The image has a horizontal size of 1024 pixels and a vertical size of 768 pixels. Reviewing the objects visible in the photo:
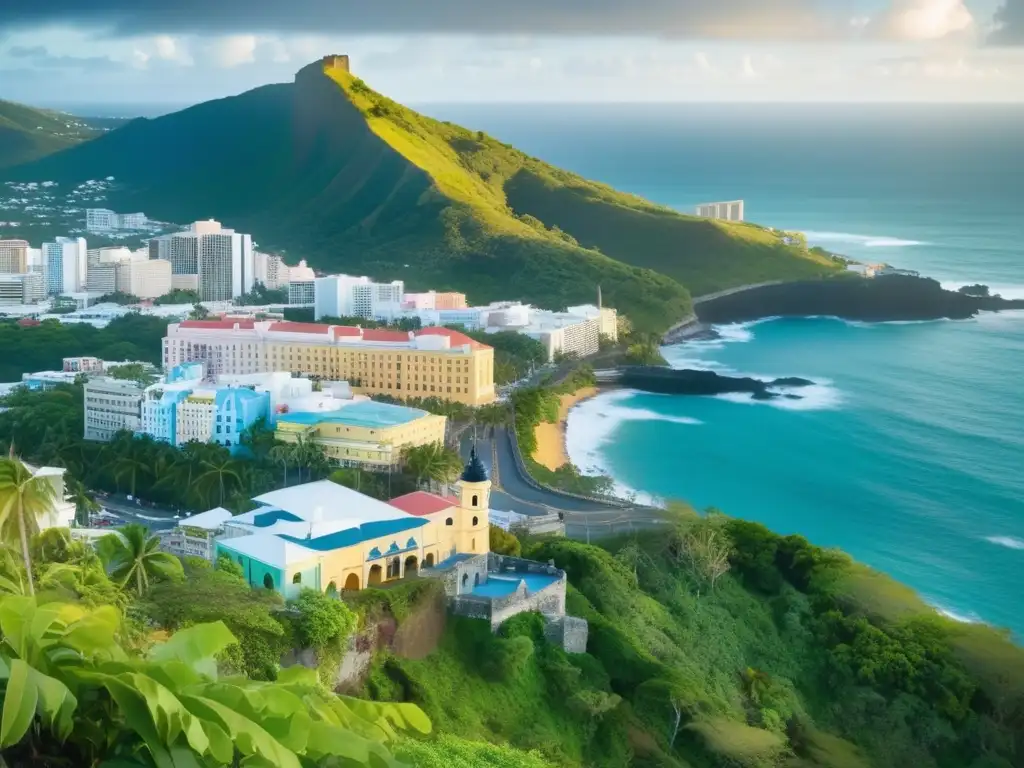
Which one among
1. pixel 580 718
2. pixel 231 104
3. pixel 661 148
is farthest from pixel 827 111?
pixel 580 718

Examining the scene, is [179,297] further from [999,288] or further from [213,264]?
[999,288]

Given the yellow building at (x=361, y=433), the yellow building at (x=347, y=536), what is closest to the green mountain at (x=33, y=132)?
the yellow building at (x=361, y=433)

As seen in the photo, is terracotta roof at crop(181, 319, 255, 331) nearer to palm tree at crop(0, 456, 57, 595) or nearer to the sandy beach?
the sandy beach

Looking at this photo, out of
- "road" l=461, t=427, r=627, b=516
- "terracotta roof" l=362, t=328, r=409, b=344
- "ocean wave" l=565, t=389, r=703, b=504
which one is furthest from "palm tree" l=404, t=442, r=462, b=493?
"terracotta roof" l=362, t=328, r=409, b=344

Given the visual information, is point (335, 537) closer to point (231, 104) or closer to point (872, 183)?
point (231, 104)

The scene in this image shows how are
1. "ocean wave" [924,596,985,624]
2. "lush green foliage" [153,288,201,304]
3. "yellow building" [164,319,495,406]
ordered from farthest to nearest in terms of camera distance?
"lush green foliage" [153,288,201,304] → "yellow building" [164,319,495,406] → "ocean wave" [924,596,985,624]

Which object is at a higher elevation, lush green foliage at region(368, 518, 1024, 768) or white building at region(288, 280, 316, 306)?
white building at region(288, 280, 316, 306)

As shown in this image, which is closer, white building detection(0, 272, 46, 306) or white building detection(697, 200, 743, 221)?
white building detection(0, 272, 46, 306)

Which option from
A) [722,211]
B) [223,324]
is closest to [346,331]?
[223,324]
